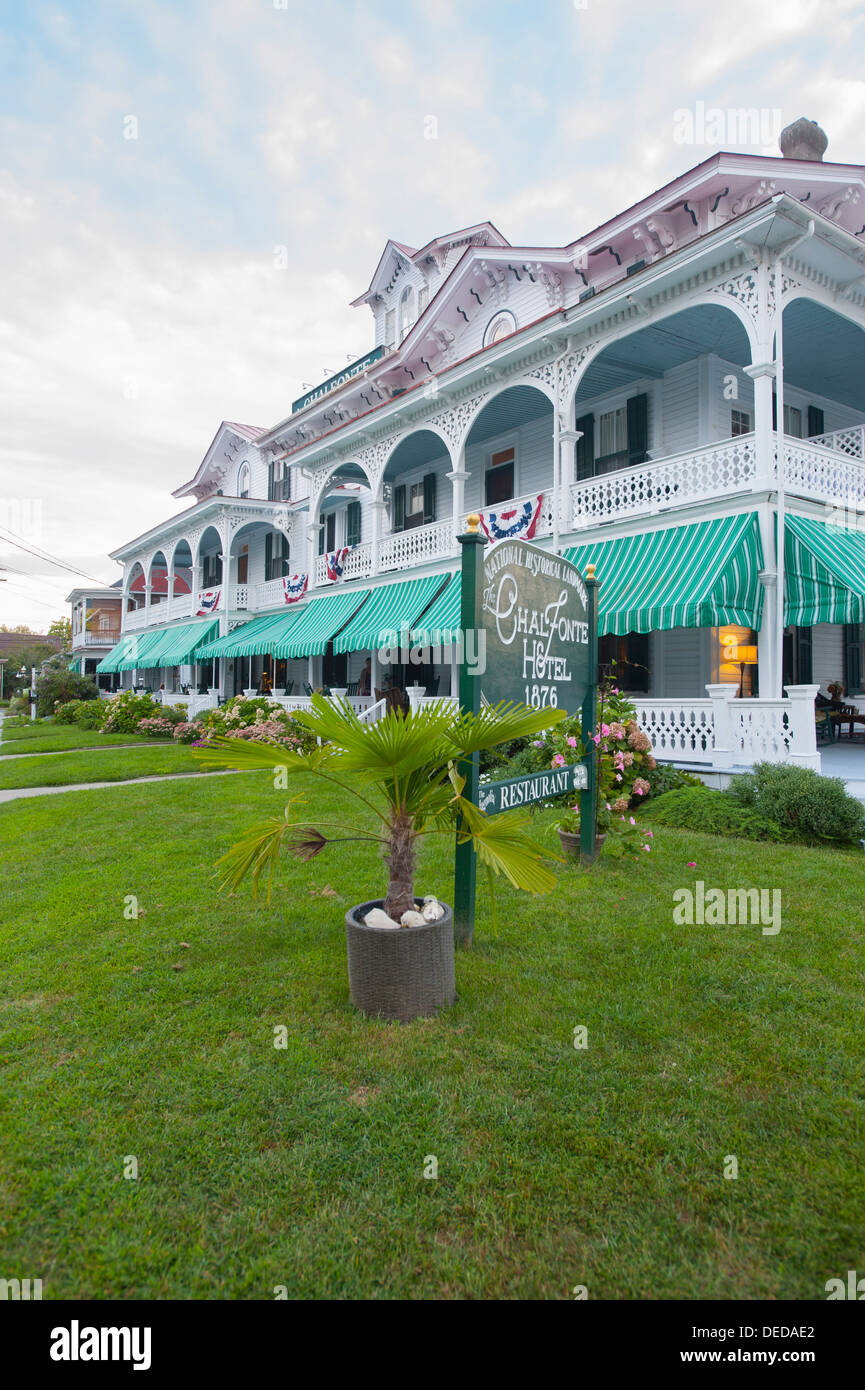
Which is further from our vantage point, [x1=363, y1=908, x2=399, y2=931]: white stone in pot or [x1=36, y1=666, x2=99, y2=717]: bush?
[x1=36, y1=666, x2=99, y2=717]: bush

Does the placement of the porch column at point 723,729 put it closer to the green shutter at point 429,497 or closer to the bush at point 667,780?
the bush at point 667,780

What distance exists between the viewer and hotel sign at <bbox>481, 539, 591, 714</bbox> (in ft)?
14.6

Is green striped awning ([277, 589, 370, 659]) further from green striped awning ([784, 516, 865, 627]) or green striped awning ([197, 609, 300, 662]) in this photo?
green striped awning ([784, 516, 865, 627])

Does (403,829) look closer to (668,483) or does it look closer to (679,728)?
(679,728)

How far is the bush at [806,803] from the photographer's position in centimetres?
709

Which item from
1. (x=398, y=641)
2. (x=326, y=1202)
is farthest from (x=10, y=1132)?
(x=398, y=641)

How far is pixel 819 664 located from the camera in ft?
49.4

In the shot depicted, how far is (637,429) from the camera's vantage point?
13.4 m

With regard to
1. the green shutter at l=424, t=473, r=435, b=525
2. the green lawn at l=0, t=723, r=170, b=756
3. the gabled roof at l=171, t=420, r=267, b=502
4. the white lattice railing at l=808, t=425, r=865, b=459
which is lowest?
the green lawn at l=0, t=723, r=170, b=756

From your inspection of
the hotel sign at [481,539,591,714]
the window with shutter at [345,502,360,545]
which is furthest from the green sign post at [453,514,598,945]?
the window with shutter at [345,502,360,545]

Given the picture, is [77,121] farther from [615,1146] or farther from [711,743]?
[615,1146]

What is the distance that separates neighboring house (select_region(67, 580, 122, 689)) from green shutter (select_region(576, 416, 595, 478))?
124ft

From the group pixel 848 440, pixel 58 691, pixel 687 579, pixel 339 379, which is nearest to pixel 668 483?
pixel 687 579

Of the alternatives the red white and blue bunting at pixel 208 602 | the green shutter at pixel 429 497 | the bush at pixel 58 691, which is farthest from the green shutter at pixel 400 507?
the bush at pixel 58 691
